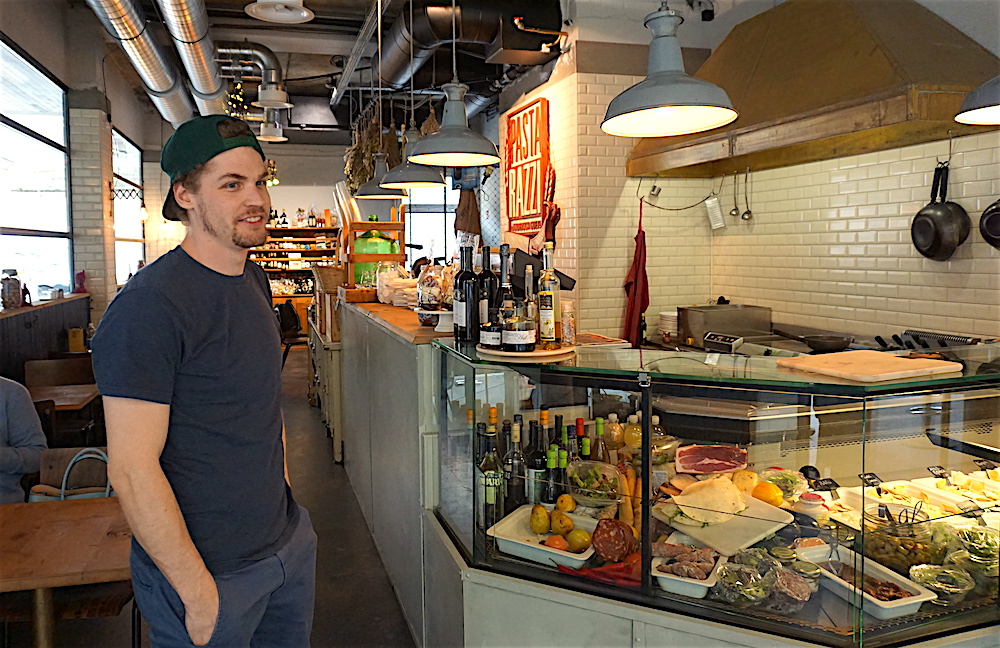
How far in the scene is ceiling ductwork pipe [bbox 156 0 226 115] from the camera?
20.2ft

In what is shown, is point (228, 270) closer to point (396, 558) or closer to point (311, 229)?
point (396, 558)

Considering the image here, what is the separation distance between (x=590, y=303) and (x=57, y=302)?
527 centimetres

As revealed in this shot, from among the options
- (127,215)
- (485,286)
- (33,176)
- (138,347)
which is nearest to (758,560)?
(485,286)

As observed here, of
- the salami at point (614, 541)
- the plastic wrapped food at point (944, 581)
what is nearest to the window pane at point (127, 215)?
the salami at point (614, 541)

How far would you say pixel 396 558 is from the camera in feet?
12.5

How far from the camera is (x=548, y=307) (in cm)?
252

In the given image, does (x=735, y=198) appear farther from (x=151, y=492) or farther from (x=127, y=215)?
(x=127, y=215)

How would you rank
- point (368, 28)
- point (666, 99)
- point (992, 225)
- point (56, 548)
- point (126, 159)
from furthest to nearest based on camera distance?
point (126, 159) → point (368, 28) → point (992, 225) → point (666, 99) → point (56, 548)

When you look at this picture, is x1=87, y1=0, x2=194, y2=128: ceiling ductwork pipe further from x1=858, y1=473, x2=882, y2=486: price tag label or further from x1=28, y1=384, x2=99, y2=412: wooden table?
x1=858, y1=473, x2=882, y2=486: price tag label

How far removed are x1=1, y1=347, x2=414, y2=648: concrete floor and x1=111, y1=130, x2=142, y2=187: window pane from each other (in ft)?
23.6

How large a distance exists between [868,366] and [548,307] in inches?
38.9

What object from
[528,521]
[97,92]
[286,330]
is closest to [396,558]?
[528,521]

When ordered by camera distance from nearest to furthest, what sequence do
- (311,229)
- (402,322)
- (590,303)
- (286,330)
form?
(402,322), (590,303), (286,330), (311,229)

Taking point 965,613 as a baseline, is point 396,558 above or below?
below
